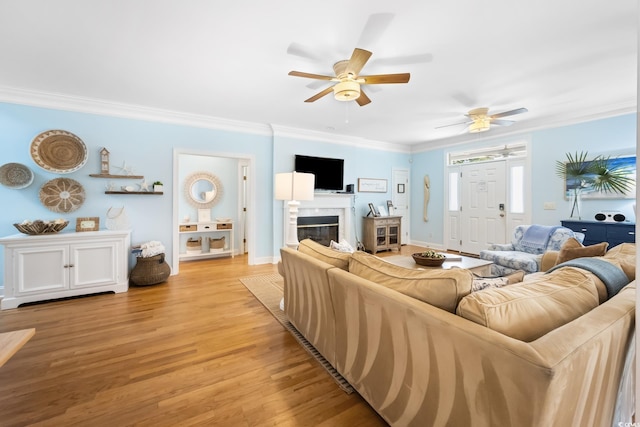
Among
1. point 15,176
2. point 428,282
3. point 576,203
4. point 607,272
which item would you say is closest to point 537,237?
point 576,203

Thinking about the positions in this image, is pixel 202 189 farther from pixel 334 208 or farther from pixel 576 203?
pixel 576 203

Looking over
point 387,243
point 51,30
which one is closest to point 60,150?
point 51,30

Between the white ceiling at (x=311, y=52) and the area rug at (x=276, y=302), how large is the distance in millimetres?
2514

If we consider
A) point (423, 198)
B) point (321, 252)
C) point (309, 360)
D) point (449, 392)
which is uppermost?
point (423, 198)

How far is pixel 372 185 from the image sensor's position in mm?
6305

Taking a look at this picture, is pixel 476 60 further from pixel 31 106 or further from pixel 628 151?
pixel 31 106

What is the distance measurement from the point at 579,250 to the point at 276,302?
111 inches

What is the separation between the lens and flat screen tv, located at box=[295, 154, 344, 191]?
5.16 meters

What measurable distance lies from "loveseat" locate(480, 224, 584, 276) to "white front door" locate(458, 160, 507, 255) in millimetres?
1447

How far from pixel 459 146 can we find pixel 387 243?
265cm

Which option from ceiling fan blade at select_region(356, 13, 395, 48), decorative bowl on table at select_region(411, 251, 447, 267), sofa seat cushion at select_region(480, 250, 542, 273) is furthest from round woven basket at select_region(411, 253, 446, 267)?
ceiling fan blade at select_region(356, 13, 395, 48)

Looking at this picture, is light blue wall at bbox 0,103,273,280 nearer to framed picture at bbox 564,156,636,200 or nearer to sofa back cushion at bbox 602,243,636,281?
sofa back cushion at bbox 602,243,636,281

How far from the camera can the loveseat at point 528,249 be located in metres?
3.35

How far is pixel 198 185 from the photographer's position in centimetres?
570
